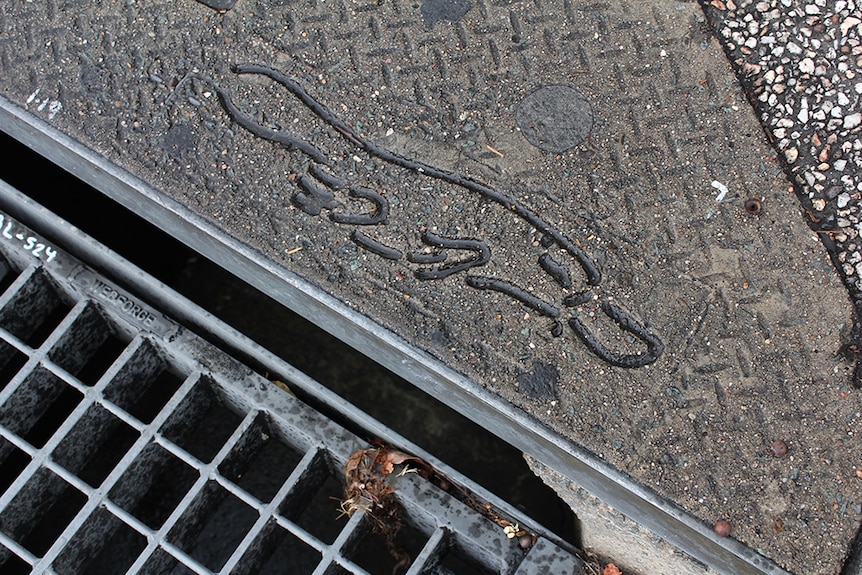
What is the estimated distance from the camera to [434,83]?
2.02 metres

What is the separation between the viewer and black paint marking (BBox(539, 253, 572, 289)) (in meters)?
1.87

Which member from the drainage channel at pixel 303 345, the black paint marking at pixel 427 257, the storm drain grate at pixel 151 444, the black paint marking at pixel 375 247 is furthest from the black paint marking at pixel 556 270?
the drainage channel at pixel 303 345

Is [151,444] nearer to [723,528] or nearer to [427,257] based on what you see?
[427,257]

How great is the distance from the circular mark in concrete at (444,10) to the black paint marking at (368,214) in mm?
512

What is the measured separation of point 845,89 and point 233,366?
1.70 metres

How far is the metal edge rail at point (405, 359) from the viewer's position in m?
1.73

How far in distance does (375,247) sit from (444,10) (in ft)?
2.26

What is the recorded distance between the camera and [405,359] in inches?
72.2

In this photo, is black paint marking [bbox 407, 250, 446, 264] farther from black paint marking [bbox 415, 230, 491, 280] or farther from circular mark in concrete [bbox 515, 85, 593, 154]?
circular mark in concrete [bbox 515, 85, 593, 154]

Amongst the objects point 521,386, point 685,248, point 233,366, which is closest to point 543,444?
point 521,386

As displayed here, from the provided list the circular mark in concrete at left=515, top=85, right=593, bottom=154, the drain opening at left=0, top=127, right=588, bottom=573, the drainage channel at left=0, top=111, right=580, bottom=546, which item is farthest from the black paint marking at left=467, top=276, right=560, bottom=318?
the drainage channel at left=0, top=111, right=580, bottom=546

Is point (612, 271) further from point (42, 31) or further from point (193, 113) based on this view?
point (42, 31)

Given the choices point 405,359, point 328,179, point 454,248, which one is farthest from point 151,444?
point 454,248

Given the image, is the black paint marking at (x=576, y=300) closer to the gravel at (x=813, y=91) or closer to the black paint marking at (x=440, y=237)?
the black paint marking at (x=440, y=237)
